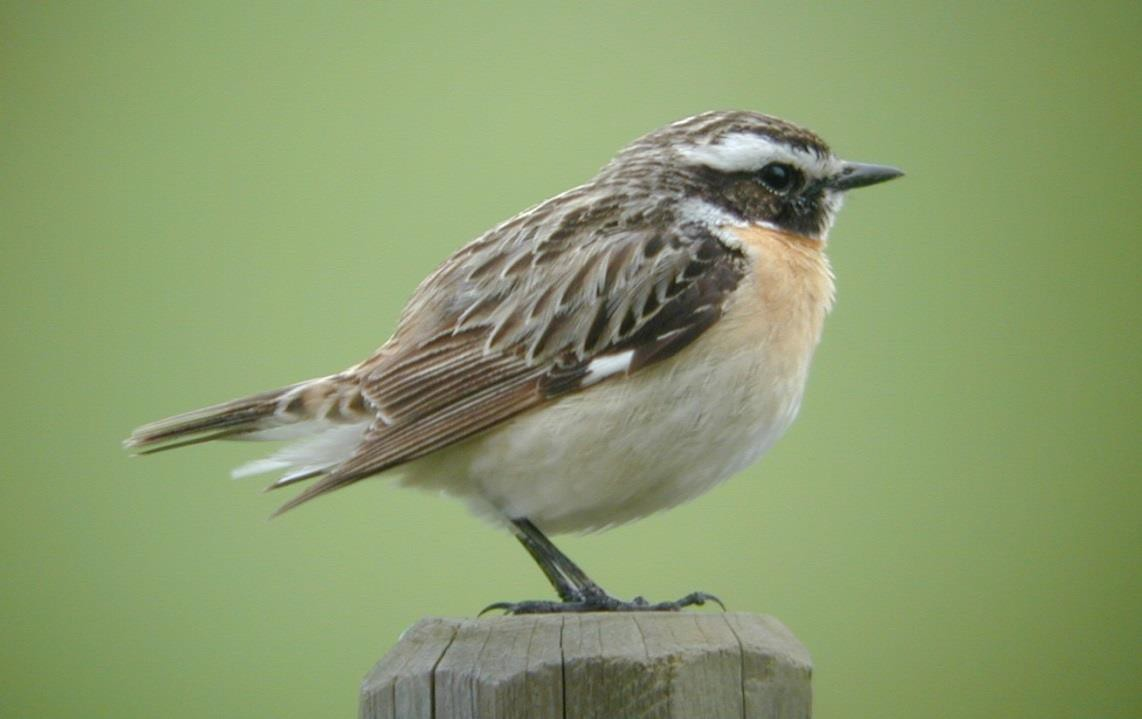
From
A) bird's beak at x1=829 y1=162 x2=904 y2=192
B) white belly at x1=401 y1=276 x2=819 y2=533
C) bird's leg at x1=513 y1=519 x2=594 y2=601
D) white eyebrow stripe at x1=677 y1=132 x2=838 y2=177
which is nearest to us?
white belly at x1=401 y1=276 x2=819 y2=533

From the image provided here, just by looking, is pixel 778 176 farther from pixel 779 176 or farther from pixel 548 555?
pixel 548 555

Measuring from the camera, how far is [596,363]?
214 inches

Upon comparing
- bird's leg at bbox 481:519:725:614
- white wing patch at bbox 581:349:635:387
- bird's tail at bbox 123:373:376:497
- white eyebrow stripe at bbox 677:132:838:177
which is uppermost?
white eyebrow stripe at bbox 677:132:838:177

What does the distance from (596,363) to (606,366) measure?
42 mm

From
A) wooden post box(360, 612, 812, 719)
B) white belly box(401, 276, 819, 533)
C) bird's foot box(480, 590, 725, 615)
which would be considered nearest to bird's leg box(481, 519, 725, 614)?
bird's foot box(480, 590, 725, 615)

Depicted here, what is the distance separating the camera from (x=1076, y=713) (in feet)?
27.4

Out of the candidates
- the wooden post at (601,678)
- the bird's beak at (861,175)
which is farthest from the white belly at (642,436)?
the wooden post at (601,678)

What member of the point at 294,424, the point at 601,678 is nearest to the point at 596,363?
the point at 294,424

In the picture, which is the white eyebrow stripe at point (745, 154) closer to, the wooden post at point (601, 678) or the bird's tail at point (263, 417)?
the bird's tail at point (263, 417)

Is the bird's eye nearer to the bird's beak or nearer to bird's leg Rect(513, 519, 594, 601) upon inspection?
the bird's beak

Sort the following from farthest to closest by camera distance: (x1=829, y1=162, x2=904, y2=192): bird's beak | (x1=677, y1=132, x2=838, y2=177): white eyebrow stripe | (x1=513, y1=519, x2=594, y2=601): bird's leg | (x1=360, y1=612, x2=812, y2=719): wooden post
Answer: (x1=829, y1=162, x2=904, y2=192): bird's beak < (x1=677, y1=132, x2=838, y2=177): white eyebrow stripe < (x1=513, y1=519, x2=594, y2=601): bird's leg < (x1=360, y1=612, x2=812, y2=719): wooden post

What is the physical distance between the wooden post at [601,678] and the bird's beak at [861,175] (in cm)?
260

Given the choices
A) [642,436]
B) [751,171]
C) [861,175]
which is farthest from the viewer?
[861,175]

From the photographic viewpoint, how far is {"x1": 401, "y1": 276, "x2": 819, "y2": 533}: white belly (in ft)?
17.6
